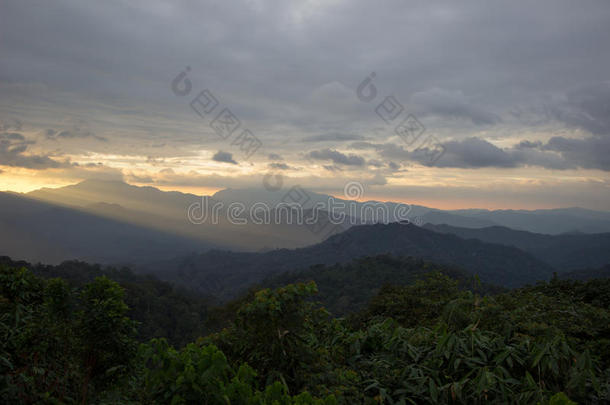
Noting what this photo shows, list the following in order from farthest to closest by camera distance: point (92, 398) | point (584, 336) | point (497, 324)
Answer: point (584, 336) < point (497, 324) < point (92, 398)

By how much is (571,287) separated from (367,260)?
6968 cm

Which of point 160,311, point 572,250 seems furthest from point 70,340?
point 572,250

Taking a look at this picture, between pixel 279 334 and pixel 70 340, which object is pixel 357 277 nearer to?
pixel 70 340

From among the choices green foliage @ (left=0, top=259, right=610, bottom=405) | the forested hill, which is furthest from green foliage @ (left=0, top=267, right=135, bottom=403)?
the forested hill

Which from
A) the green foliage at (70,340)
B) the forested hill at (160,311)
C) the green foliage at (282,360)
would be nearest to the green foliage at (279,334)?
the green foliage at (282,360)

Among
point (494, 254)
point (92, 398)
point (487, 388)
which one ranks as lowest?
point (494, 254)

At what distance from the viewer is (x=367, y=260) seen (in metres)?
79.4

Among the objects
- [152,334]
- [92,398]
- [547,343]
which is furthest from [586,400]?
[152,334]

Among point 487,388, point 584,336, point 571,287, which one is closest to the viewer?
point 487,388

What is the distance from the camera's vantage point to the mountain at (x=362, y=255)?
11400 cm

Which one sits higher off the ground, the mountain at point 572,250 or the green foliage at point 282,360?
the green foliage at point 282,360

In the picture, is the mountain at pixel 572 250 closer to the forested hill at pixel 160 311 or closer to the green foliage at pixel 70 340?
the forested hill at pixel 160 311

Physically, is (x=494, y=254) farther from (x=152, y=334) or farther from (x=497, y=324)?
(x=497, y=324)

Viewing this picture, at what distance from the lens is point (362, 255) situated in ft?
480
